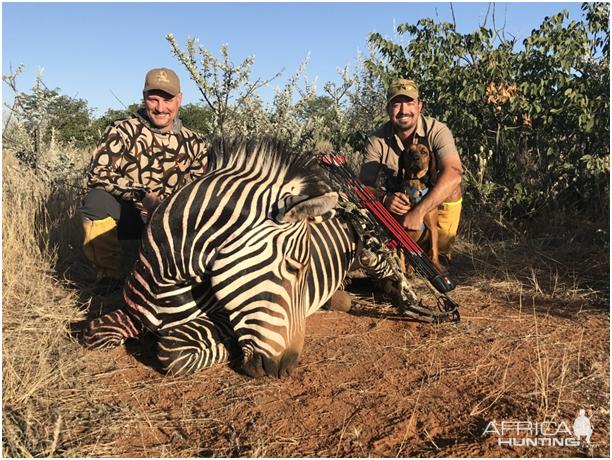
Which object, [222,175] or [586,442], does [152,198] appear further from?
[586,442]

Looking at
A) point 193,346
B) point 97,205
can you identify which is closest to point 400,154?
point 97,205

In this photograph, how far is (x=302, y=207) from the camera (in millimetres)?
2432

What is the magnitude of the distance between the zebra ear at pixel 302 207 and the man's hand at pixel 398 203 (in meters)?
1.96

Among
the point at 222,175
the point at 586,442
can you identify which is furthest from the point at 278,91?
the point at 586,442

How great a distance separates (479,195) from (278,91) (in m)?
3.14

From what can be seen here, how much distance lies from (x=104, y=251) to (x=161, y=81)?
146 cm

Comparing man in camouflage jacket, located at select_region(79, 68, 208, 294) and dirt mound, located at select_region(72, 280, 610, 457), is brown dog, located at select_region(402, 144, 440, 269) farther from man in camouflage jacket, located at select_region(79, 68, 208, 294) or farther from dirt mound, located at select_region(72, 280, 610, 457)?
man in camouflage jacket, located at select_region(79, 68, 208, 294)

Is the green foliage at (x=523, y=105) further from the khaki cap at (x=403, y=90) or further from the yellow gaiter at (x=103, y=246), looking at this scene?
the yellow gaiter at (x=103, y=246)

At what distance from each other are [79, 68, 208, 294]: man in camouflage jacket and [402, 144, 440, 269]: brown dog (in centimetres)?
191

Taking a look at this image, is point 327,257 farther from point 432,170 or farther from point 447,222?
point 447,222

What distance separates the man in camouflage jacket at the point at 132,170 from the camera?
4148mm

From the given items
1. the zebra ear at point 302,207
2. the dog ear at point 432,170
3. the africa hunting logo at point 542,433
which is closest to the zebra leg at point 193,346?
the zebra ear at point 302,207

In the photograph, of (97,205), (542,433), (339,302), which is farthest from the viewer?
(97,205)

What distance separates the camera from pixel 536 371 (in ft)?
9.21
